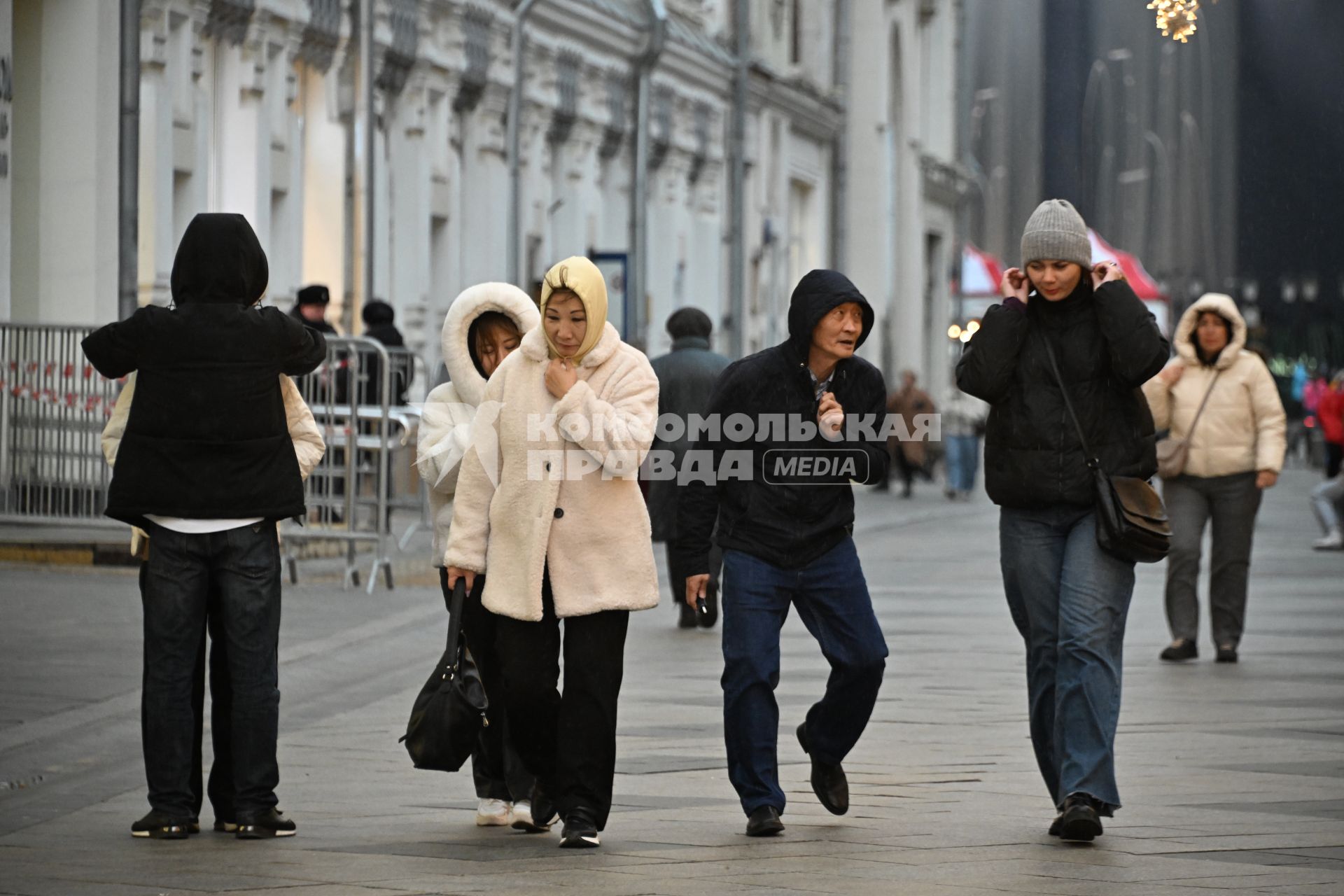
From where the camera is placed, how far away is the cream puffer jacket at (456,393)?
831 cm

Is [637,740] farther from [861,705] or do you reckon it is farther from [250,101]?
[250,101]

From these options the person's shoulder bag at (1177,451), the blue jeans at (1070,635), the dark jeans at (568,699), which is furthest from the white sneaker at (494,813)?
the person's shoulder bag at (1177,451)

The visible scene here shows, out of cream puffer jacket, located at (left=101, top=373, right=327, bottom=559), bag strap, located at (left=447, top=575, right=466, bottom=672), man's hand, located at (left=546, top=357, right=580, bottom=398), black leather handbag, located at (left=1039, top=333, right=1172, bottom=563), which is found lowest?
bag strap, located at (left=447, top=575, right=466, bottom=672)

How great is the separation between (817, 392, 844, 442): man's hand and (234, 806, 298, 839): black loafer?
2.00 meters

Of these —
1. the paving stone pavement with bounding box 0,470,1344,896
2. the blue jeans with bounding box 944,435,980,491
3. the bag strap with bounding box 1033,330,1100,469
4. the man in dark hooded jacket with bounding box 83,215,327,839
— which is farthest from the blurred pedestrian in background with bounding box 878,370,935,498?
the man in dark hooded jacket with bounding box 83,215,327,839

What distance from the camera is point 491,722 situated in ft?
26.6

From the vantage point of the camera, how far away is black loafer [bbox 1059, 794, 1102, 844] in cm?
763

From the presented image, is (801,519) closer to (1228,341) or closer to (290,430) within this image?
(290,430)

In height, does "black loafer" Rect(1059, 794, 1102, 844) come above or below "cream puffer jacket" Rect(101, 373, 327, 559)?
below

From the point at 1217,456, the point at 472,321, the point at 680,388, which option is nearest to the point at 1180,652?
the point at 1217,456

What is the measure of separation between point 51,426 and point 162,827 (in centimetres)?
931

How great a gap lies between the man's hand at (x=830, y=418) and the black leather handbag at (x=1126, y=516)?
27.0 inches

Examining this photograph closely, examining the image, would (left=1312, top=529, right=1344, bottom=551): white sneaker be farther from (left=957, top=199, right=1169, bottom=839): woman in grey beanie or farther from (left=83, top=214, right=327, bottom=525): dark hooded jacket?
(left=83, top=214, right=327, bottom=525): dark hooded jacket

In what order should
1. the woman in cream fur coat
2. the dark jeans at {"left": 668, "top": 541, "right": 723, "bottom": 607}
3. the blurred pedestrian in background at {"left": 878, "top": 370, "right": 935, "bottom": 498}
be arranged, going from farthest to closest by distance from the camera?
the blurred pedestrian in background at {"left": 878, "top": 370, "right": 935, "bottom": 498} → the dark jeans at {"left": 668, "top": 541, "right": 723, "bottom": 607} → the woman in cream fur coat
